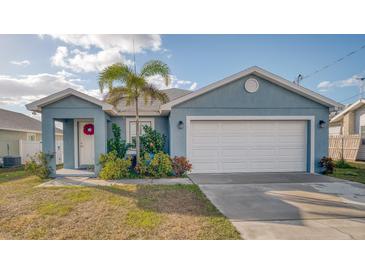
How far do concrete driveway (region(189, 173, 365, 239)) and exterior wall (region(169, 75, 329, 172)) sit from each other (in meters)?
2.01

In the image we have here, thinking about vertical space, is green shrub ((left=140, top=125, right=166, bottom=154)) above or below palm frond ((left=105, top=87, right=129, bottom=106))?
below

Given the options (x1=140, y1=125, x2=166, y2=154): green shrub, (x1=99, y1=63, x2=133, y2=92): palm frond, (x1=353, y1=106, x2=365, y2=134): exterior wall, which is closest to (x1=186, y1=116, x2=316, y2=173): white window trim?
(x1=140, y1=125, x2=166, y2=154): green shrub

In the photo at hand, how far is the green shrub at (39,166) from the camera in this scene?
7689mm

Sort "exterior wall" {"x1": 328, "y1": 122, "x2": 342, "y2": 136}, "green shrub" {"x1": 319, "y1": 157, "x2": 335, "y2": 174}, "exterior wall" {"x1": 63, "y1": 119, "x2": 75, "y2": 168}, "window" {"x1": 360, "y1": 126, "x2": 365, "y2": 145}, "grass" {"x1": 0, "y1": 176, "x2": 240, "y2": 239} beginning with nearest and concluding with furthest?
1. "grass" {"x1": 0, "y1": 176, "x2": 240, "y2": 239}
2. "green shrub" {"x1": 319, "y1": 157, "x2": 335, "y2": 174}
3. "exterior wall" {"x1": 63, "y1": 119, "x2": 75, "y2": 168}
4. "window" {"x1": 360, "y1": 126, "x2": 365, "y2": 145}
5. "exterior wall" {"x1": 328, "y1": 122, "x2": 342, "y2": 136}

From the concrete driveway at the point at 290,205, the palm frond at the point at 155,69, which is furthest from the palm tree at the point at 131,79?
the concrete driveway at the point at 290,205

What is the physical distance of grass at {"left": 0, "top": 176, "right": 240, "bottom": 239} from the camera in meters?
3.36

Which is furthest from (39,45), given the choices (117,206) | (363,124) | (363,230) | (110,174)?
(363,124)

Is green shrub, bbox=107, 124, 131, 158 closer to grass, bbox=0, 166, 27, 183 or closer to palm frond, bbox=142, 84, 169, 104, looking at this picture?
palm frond, bbox=142, 84, 169, 104

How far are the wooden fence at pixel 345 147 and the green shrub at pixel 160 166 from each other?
12.9 meters

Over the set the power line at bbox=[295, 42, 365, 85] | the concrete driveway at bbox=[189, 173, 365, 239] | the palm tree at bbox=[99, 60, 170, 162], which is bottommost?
the concrete driveway at bbox=[189, 173, 365, 239]

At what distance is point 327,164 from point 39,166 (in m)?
12.5

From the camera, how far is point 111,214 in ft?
13.8

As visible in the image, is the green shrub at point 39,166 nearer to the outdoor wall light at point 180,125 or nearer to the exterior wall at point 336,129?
the outdoor wall light at point 180,125
